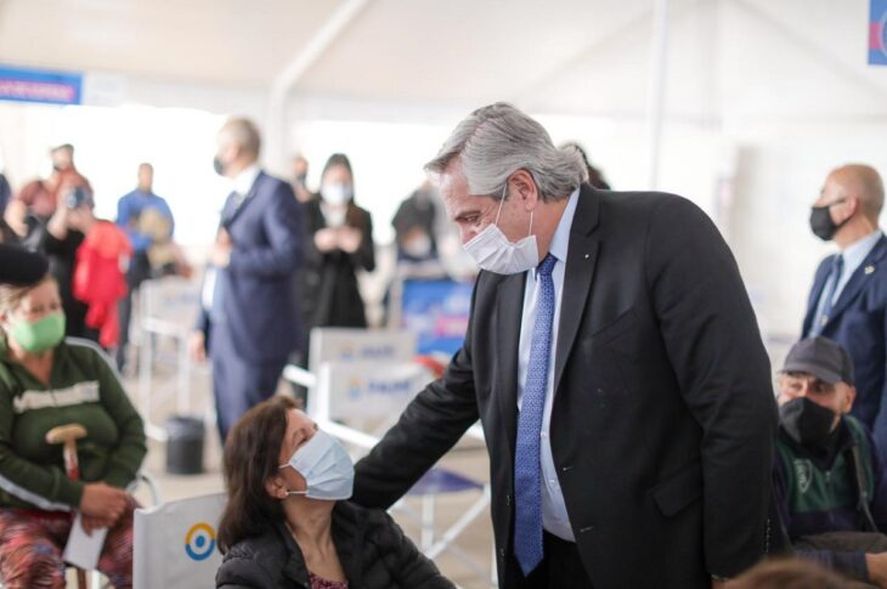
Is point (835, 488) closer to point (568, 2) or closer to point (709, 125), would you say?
point (709, 125)

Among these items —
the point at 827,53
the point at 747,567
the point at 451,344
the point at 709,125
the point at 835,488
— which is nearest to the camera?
the point at 747,567

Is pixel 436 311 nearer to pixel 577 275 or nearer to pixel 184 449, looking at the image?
pixel 184 449

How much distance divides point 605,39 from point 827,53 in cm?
498

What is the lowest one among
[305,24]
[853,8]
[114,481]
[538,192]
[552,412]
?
[114,481]

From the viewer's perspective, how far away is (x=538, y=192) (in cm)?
212

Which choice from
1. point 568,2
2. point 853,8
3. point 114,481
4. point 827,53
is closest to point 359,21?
point 568,2

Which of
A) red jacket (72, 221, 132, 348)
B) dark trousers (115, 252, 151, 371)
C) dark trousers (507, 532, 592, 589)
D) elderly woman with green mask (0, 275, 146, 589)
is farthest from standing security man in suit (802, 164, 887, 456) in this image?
dark trousers (115, 252, 151, 371)

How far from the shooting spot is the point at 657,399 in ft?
6.82

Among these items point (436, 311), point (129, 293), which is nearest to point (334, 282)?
point (436, 311)

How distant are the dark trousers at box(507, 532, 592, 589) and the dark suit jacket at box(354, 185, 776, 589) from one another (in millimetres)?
96

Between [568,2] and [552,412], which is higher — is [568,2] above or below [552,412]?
above

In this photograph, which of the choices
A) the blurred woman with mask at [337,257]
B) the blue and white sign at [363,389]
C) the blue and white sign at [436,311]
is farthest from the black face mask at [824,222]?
the blue and white sign at [436,311]

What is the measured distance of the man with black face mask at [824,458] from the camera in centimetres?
308

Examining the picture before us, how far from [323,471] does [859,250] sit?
2.09 m
